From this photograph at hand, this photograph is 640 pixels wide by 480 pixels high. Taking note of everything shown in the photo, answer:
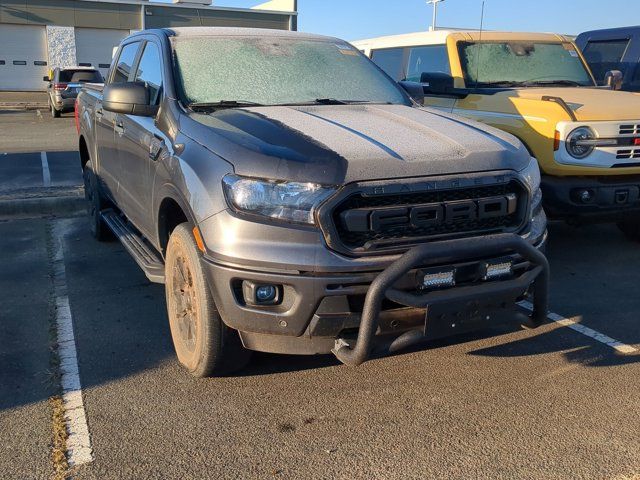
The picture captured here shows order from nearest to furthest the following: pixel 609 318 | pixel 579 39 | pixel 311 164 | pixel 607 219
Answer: pixel 311 164, pixel 609 318, pixel 607 219, pixel 579 39

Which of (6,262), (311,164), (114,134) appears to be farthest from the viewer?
(6,262)

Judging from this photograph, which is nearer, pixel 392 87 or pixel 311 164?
pixel 311 164

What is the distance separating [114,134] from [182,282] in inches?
78.4

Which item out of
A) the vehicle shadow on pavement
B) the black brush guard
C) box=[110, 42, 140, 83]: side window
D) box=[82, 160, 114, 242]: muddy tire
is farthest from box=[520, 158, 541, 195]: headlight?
box=[82, 160, 114, 242]: muddy tire

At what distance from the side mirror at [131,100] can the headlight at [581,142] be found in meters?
3.26

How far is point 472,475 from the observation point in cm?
279

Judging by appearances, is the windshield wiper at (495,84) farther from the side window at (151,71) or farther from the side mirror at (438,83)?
the side window at (151,71)

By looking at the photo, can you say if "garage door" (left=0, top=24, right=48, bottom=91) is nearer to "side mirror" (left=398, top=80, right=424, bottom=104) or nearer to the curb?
the curb

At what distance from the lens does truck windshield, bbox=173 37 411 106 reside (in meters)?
4.05

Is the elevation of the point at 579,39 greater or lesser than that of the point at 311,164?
greater

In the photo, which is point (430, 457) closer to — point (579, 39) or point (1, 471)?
point (1, 471)

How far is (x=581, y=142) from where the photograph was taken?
527 centimetres

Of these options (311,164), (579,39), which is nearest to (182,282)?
(311,164)

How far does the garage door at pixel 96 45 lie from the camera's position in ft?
114
